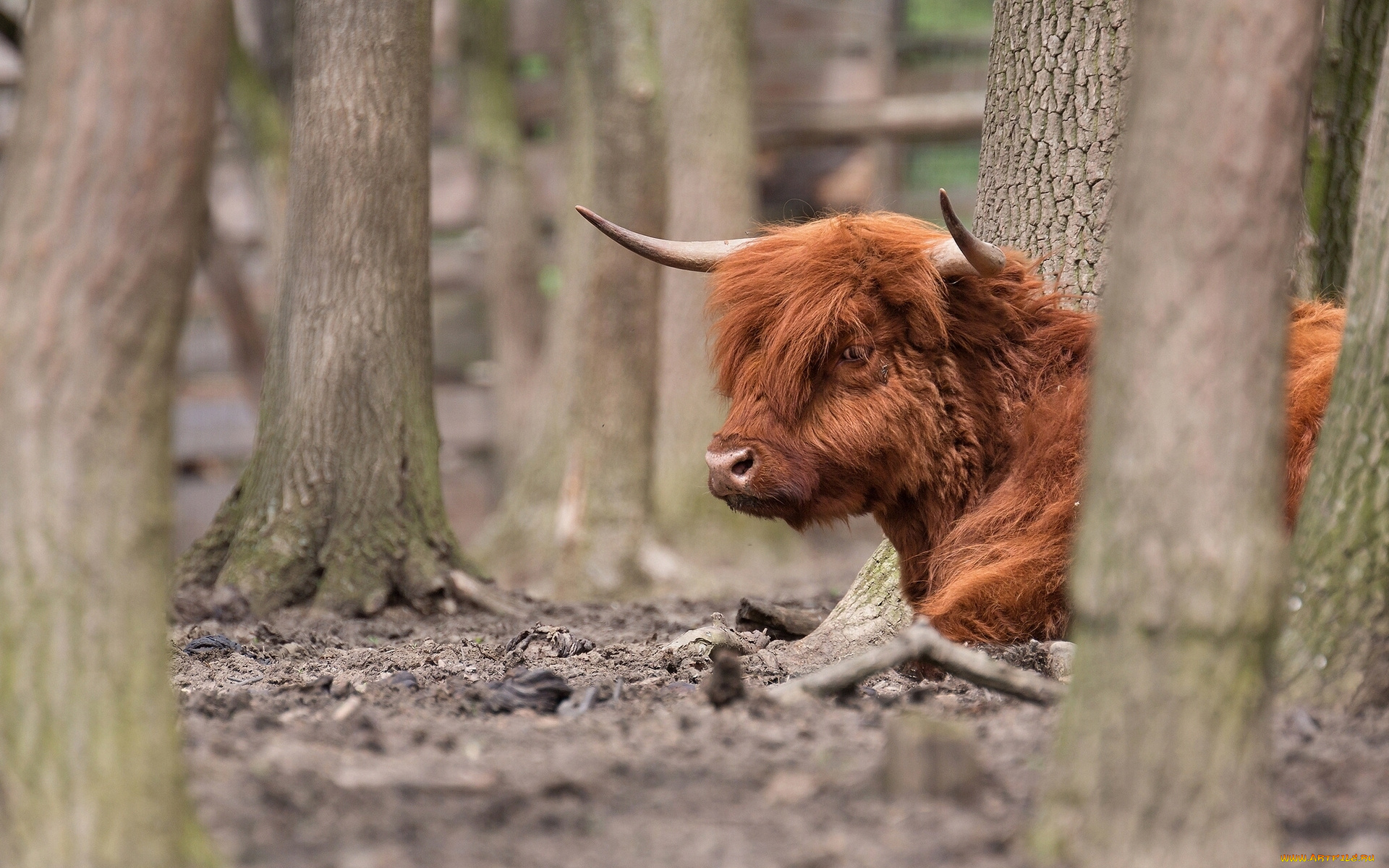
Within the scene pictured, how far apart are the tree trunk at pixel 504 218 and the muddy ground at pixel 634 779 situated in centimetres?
866

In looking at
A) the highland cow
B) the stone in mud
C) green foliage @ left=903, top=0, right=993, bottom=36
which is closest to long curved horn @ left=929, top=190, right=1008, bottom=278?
the highland cow

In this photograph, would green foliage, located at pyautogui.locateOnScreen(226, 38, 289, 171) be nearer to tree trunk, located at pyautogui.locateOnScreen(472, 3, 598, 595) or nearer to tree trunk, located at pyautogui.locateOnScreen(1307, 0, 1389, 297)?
tree trunk, located at pyautogui.locateOnScreen(472, 3, 598, 595)

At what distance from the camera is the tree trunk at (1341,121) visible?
6.43 meters

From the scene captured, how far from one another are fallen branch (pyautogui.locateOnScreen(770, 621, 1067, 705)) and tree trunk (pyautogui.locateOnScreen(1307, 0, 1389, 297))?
13.4 feet

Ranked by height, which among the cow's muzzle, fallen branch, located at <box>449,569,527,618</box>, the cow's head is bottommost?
fallen branch, located at <box>449,569,527,618</box>

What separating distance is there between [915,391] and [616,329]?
3579 mm

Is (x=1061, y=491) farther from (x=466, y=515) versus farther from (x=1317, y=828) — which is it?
(x=466, y=515)

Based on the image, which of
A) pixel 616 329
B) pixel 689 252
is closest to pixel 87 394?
pixel 689 252

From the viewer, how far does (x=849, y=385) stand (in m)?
4.37

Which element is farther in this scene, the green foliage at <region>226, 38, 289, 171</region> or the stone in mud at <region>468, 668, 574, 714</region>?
the green foliage at <region>226, 38, 289, 171</region>

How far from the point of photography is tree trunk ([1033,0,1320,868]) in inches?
85.1

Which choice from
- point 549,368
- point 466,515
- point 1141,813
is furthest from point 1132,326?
point 466,515

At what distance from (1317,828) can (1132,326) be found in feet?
3.19

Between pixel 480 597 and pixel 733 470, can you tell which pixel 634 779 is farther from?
pixel 480 597
